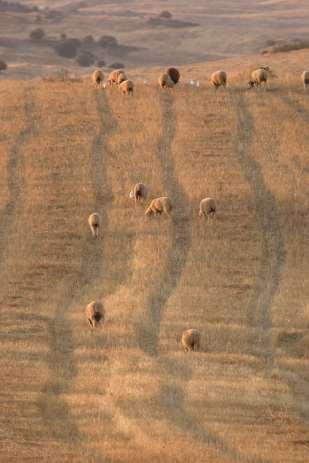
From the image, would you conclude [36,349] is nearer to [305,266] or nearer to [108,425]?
[108,425]

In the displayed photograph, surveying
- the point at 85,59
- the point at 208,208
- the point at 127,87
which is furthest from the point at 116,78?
the point at 85,59

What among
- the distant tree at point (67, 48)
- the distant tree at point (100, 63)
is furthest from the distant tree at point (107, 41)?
the distant tree at point (100, 63)

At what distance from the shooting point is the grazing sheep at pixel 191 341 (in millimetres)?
29578

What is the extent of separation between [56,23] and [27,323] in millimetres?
90591

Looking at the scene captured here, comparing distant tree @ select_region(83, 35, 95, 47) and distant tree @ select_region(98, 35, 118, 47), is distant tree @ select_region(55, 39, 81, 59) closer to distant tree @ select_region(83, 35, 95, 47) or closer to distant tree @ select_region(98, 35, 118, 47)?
distant tree @ select_region(98, 35, 118, 47)

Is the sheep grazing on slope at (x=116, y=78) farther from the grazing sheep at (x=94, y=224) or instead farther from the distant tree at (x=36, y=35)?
the distant tree at (x=36, y=35)

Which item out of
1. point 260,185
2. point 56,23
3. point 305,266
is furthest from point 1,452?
point 56,23

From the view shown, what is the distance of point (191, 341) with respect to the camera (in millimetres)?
29578

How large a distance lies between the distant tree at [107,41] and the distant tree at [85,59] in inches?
265

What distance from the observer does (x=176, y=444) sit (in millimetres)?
23516

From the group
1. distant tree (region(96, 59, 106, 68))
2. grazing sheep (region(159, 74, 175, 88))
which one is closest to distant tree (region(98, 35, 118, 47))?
distant tree (region(96, 59, 106, 68))

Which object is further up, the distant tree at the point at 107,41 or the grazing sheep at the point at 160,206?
the grazing sheep at the point at 160,206

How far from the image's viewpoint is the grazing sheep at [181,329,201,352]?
2958 cm

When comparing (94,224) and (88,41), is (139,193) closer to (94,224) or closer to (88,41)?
(94,224)
